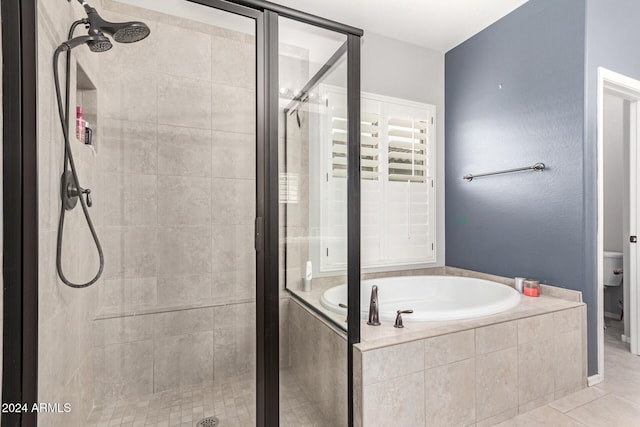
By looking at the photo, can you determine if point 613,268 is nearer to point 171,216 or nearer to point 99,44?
point 171,216

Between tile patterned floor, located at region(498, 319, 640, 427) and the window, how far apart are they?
1.39 m

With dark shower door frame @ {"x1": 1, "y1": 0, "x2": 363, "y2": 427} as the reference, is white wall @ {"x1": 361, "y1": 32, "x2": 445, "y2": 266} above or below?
above

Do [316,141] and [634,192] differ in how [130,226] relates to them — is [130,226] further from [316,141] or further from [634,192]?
[634,192]

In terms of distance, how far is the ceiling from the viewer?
240 centimetres

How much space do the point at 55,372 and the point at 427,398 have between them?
1.60 meters

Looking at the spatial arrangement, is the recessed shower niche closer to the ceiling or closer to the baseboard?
the ceiling

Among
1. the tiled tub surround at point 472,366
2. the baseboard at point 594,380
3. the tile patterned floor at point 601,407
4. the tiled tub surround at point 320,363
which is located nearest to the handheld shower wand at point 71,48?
the tiled tub surround at point 320,363

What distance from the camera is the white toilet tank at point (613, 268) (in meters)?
3.21

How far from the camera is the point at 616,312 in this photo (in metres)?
3.35

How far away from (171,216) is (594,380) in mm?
2848

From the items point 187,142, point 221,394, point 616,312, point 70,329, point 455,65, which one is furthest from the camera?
point 616,312

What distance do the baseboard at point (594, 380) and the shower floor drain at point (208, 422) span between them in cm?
231

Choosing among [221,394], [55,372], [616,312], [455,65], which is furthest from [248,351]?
[616,312]

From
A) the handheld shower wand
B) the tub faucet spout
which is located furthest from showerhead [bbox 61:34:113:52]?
the tub faucet spout
